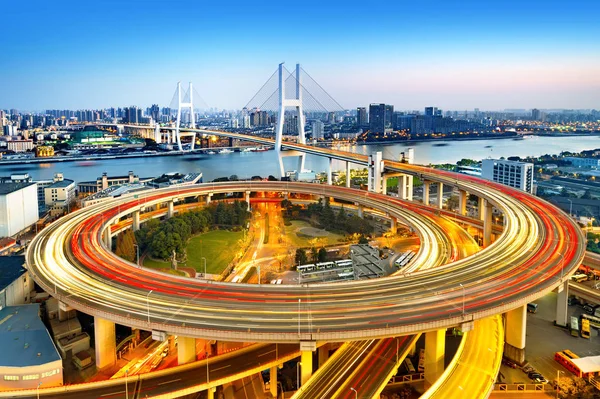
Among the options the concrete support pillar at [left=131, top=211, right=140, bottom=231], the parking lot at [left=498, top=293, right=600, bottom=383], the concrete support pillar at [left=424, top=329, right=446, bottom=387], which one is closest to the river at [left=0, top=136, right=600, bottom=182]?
Result: the concrete support pillar at [left=131, top=211, right=140, bottom=231]

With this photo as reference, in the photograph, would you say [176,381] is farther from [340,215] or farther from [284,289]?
[340,215]

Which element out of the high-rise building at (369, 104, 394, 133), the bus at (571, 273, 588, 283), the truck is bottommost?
the truck

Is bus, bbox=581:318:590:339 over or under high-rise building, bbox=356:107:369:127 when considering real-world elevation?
under

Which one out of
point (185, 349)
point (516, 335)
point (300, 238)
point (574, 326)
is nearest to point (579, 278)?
point (574, 326)

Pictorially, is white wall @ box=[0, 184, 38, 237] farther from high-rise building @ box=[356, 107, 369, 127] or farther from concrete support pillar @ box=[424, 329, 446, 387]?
high-rise building @ box=[356, 107, 369, 127]

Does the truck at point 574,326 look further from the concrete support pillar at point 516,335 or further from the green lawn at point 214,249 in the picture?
the green lawn at point 214,249

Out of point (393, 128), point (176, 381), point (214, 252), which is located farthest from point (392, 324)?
point (393, 128)

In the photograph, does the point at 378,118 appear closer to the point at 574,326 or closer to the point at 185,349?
the point at 574,326
